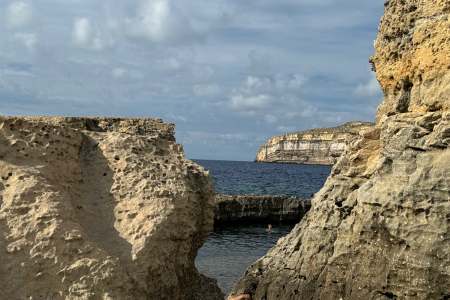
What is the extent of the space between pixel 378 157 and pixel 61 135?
9.91m

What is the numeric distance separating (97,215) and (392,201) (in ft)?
26.1

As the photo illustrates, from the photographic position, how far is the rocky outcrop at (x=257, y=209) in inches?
1847

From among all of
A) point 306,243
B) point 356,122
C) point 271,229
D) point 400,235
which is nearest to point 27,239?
point 400,235

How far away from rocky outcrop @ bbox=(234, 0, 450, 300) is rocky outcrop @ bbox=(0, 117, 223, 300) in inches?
229

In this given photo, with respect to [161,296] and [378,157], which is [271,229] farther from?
[161,296]

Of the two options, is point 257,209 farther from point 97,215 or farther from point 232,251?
point 97,215

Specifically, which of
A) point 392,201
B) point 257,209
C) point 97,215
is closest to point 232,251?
point 257,209

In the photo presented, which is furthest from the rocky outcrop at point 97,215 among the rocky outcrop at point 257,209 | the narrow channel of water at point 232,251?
the rocky outcrop at point 257,209

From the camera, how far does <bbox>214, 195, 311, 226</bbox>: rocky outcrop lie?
46903mm

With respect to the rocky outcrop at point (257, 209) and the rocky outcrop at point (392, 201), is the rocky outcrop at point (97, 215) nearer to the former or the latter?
the rocky outcrop at point (392, 201)

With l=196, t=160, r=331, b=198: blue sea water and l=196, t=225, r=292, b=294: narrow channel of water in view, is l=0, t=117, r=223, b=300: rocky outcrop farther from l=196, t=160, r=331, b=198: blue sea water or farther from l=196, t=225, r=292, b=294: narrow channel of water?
l=196, t=160, r=331, b=198: blue sea water

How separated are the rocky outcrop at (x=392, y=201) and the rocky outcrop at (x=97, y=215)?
229 inches

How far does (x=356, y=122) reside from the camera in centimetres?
16475

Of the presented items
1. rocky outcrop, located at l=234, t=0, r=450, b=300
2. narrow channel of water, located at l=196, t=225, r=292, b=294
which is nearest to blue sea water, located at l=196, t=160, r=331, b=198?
narrow channel of water, located at l=196, t=225, r=292, b=294
